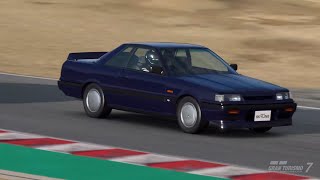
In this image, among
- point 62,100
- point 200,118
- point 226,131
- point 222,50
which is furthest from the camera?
point 222,50

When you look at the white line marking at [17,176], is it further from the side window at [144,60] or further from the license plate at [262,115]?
the side window at [144,60]

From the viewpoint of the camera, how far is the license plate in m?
13.9

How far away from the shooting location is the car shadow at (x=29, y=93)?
18.4m

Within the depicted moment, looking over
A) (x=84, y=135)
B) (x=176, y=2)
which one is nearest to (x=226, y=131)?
(x=84, y=135)

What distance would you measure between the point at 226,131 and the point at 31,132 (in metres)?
3.06

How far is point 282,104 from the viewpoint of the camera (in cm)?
1411

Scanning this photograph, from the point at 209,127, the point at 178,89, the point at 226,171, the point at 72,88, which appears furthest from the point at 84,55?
the point at 226,171

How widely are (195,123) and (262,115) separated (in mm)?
1002

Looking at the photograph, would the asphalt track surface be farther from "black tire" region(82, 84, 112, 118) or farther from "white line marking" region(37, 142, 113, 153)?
"white line marking" region(37, 142, 113, 153)

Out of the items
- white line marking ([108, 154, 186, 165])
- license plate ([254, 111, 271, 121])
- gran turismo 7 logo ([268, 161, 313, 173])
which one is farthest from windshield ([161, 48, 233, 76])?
gran turismo 7 logo ([268, 161, 313, 173])

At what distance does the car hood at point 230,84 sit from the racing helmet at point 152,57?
27.2 inches

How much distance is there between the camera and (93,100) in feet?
51.5

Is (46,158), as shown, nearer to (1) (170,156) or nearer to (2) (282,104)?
(1) (170,156)

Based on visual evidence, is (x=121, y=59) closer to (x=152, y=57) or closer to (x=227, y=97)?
(x=152, y=57)
